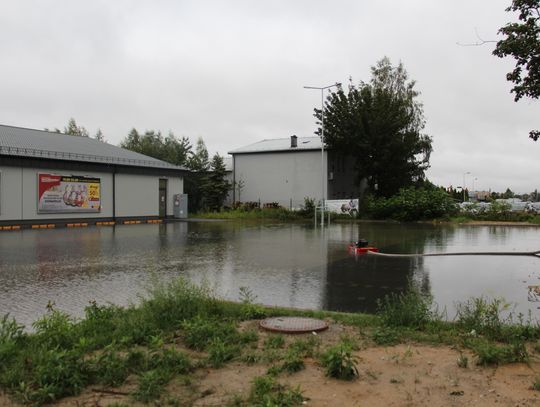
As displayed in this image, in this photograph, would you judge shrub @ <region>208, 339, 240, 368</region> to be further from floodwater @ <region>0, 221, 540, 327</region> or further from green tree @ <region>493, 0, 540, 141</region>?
green tree @ <region>493, 0, 540, 141</region>

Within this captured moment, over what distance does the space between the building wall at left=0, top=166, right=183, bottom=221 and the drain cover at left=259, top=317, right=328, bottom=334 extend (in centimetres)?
2789

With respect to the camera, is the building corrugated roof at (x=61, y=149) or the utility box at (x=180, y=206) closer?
the building corrugated roof at (x=61, y=149)

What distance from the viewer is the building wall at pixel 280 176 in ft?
152

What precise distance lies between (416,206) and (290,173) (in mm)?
13401

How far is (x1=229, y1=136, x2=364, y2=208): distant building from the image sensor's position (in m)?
46.2

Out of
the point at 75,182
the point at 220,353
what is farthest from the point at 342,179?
the point at 220,353

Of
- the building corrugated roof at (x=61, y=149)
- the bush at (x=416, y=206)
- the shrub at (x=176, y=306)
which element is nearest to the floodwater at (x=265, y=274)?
the shrub at (x=176, y=306)

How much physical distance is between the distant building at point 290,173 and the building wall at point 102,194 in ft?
30.0

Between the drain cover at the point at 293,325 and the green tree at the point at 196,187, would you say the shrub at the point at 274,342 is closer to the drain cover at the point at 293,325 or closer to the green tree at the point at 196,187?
the drain cover at the point at 293,325

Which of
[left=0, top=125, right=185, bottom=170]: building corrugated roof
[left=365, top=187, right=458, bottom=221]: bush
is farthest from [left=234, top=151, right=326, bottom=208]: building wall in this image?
[left=0, top=125, right=185, bottom=170]: building corrugated roof

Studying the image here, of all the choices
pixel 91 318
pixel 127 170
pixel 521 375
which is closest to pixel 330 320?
pixel 521 375

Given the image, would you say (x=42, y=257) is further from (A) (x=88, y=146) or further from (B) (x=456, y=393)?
(A) (x=88, y=146)

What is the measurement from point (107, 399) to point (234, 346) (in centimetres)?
159

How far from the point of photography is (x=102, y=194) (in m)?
35.4
